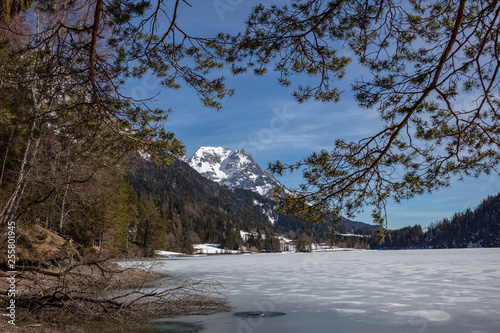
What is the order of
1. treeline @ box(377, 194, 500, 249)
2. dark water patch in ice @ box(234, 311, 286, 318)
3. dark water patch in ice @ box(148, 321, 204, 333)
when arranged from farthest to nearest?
treeline @ box(377, 194, 500, 249)
dark water patch in ice @ box(234, 311, 286, 318)
dark water patch in ice @ box(148, 321, 204, 333)

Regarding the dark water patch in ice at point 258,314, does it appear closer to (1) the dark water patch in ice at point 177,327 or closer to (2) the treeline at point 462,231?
(1) the dark water patch in ice at point 177,327

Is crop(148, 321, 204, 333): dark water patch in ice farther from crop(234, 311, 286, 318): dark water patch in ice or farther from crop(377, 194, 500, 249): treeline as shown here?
crop(377, 194, 500, 249): treeline

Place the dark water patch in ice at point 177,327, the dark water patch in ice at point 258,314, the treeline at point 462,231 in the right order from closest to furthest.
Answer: the dark water patch in ice at point 177,327, the dark water patch in ice at point 258,314, the treeline at point 462,231

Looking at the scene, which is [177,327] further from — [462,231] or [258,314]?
[462,231]

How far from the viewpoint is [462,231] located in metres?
165

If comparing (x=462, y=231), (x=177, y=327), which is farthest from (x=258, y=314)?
(x=462, y=231)

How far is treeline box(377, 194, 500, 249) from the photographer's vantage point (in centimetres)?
15575

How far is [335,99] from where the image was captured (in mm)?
5633

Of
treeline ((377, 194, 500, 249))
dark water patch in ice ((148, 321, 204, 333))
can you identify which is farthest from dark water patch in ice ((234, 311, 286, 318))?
treeline ((377, 194, 500, 249))

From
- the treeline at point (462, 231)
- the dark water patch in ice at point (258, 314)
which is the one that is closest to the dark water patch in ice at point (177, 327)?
the dark water patch in ice at point (258, 314)

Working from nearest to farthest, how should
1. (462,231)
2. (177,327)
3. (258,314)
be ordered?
(177,327) → (258,314) → (462,231)

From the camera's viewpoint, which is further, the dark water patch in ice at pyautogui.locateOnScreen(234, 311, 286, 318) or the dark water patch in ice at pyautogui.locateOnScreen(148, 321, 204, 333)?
the dark water patch in ice at pyautogui.locateOnScreen(234, 311, 286, 318)

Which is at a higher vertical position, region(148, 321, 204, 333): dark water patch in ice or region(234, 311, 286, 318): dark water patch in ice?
region(148, 321, 204, 333): dark water patch in ice

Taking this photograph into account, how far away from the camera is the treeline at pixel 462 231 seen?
15575 centimetres
